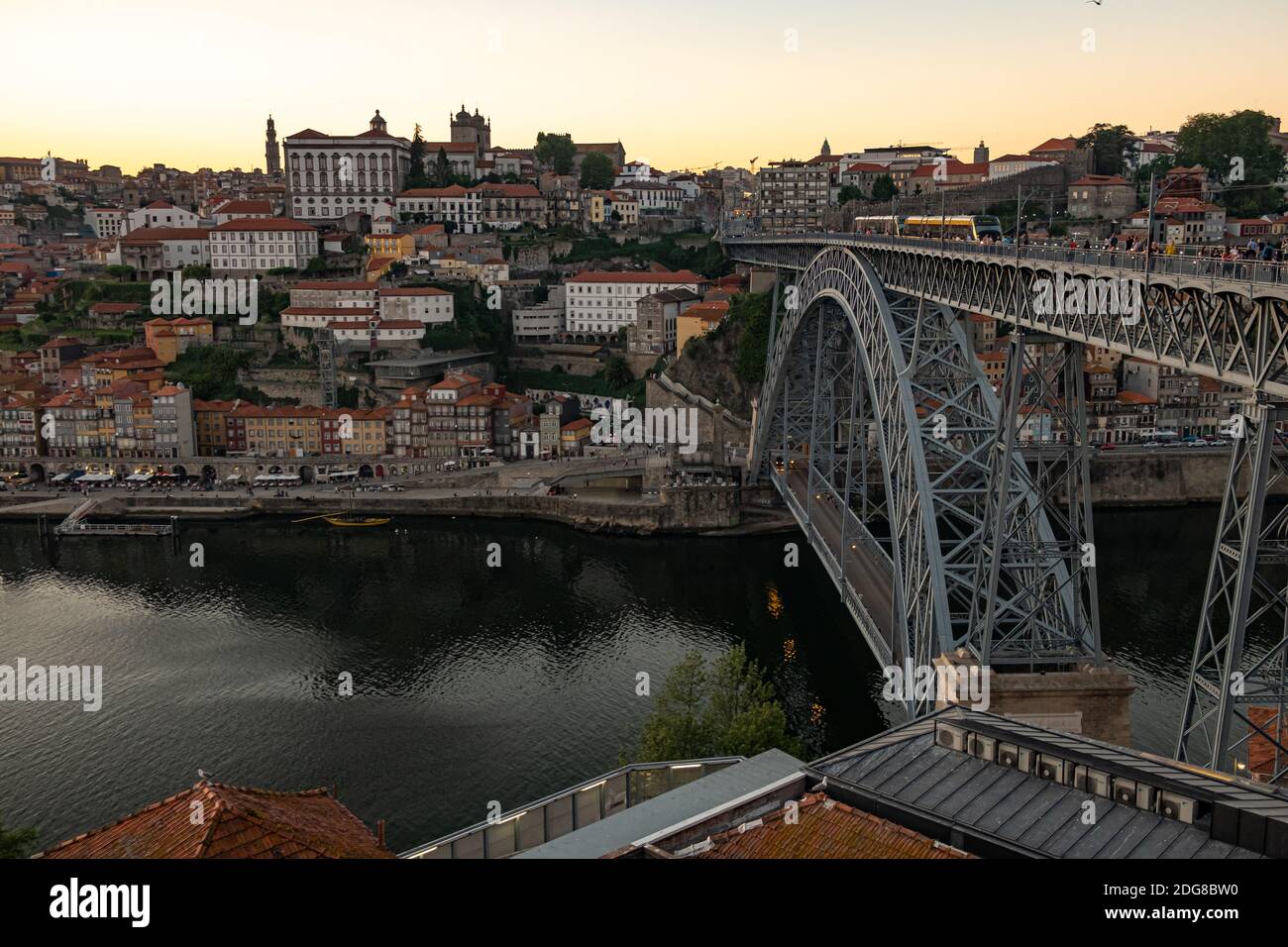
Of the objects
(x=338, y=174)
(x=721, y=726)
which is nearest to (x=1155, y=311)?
(x=721, y=726)

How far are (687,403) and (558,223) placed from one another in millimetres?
26402

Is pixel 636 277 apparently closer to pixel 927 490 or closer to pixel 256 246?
pixel 256 246

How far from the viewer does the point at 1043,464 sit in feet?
53.5

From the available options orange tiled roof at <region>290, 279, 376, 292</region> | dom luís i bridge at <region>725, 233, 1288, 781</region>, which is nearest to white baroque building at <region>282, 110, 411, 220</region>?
orange tiled roof at <region>290, 279, 376, 292</region>

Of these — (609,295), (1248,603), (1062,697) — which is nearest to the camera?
(1248,603)

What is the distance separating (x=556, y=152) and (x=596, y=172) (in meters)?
6.73

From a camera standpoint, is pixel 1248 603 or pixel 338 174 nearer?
pixel 1248 603

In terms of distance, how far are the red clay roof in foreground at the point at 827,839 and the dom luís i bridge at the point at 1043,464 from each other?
140 inches

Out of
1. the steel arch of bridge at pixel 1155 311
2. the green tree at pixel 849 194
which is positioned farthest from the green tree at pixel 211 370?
the steel arch of bridge at pixel 1155 311

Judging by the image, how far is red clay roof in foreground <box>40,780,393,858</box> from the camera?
7934 mm

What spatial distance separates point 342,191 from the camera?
69.5 meters

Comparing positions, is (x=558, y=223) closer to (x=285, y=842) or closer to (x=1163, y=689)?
(x=1163, y=689)

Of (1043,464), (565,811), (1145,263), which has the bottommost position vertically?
(565,811)

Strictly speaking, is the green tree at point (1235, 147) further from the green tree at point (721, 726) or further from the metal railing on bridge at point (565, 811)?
the metal railing on bridge at point (565, 811)
